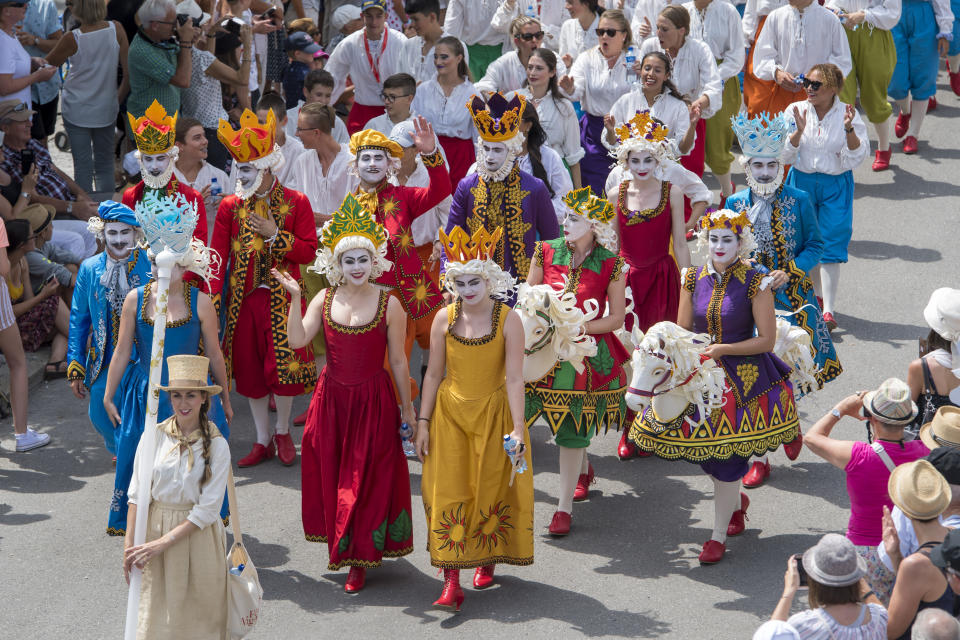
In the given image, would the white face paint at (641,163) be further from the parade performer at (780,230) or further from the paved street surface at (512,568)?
the paved street surface at (512,568)

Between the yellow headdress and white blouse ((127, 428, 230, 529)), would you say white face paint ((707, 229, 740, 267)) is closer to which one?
the yellow headdress

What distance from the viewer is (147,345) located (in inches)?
299

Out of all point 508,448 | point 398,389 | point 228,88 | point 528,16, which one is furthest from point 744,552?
point 228,88

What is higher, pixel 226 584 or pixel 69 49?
pixel 69 49

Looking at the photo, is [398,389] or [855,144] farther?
[855,144]

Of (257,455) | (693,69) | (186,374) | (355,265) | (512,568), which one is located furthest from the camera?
(693,69)

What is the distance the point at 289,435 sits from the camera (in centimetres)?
927

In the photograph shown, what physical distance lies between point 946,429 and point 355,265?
3220 mm

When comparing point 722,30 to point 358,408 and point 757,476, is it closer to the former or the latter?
point 757,476

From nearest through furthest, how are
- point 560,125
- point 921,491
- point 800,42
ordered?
point 921,491 < point 560,125 < point 800,42

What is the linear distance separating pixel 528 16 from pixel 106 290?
18.7 ft

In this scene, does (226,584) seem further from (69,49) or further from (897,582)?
Result: (69,49)

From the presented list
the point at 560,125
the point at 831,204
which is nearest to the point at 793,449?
the point at 831,204

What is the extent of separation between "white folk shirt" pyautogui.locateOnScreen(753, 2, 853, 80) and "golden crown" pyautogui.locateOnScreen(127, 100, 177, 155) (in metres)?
5.97
